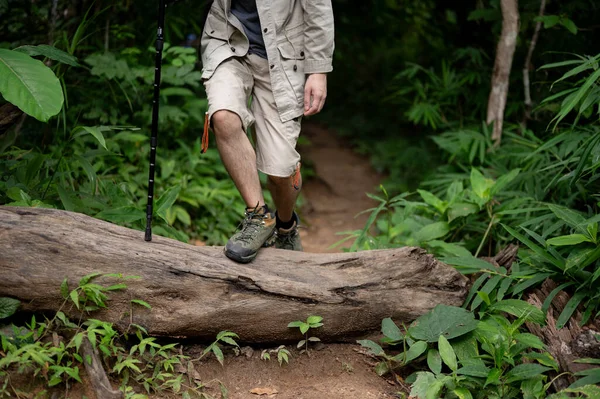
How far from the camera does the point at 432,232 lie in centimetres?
443

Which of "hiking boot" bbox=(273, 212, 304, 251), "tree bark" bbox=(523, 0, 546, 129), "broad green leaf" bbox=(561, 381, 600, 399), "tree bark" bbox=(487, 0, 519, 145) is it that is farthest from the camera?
"tree bark" bbox=(523, 0, 546, 129)

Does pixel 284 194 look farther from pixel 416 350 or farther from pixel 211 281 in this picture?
pixel 416 350

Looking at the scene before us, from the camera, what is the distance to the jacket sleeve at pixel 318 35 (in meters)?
3.54

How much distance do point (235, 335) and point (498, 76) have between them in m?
3.64

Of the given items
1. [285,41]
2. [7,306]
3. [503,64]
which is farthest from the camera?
[503,64]

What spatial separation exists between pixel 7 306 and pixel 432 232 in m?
2.69

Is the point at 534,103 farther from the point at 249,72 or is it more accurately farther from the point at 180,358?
the point at 180,358

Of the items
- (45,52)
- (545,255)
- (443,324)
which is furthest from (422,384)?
(45,52)

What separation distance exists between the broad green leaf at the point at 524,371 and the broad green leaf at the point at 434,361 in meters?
0.33

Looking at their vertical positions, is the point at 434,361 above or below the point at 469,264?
below

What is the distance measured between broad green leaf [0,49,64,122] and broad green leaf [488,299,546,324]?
2.43m

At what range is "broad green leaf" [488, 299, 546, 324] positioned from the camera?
3377 millimetres

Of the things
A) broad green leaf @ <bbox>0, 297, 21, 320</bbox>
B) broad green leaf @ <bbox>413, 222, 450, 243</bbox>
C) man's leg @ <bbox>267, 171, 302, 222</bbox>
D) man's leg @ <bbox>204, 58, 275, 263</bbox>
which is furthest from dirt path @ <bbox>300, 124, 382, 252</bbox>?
broad green leaf @ <bbox>0, 297, 21, 320</bbox>

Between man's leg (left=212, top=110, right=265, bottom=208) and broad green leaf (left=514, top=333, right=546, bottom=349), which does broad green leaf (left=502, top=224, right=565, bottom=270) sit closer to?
broad green leaf (left=514, top=333, right=546, bottom=349)
